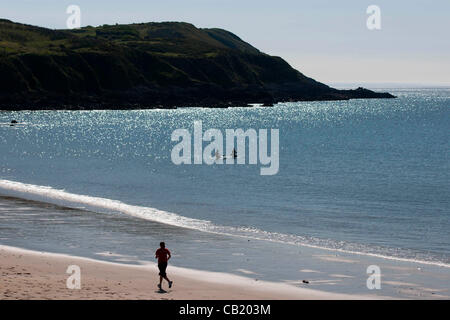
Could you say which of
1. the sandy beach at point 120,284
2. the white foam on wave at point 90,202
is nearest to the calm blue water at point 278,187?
the white foam on wave at point 90,202

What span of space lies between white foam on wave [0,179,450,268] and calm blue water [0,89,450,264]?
83 mm

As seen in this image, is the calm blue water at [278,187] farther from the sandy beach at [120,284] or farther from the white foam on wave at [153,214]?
the sandy beach at [120,284]

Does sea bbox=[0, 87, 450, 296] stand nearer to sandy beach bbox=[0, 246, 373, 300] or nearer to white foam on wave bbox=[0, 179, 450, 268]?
white foam on wave bbox=[0, 179, 450, 268]

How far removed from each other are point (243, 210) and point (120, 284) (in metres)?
23.3

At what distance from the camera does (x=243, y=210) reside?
47750 mm

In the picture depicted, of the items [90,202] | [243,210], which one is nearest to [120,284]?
[243,210]

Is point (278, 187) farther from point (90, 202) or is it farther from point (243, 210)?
point (90, 202)

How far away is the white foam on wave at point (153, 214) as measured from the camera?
34.9 m

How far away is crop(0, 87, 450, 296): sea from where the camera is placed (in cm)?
3156

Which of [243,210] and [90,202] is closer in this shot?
[243,210]

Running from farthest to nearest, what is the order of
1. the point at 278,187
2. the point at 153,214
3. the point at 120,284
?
the point at 278,187 → the point at 153,214 → the point at 120,284

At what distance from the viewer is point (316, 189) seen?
59.9 meters
